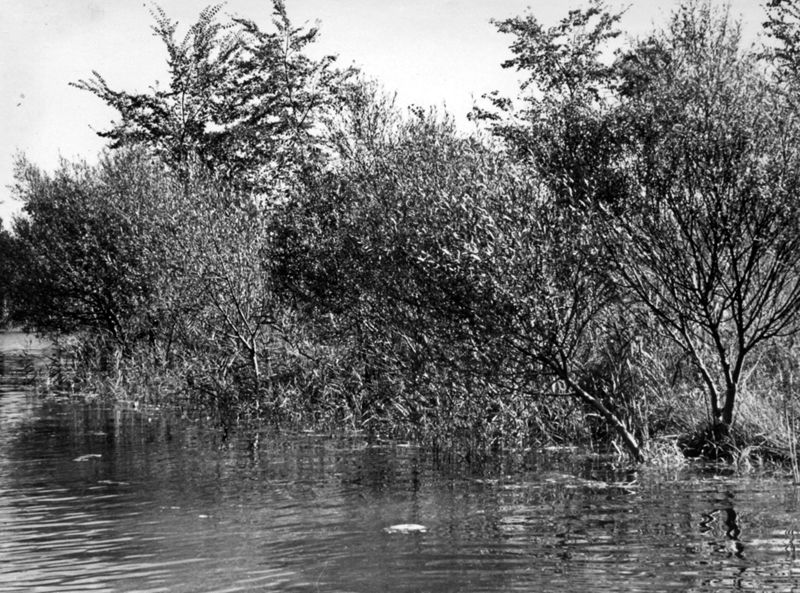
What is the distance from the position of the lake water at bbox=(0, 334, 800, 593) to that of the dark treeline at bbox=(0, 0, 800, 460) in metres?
1.42

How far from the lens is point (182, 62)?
39125mm

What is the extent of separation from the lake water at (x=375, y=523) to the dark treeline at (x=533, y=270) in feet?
4.65

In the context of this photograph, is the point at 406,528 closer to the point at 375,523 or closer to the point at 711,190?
the point at 375,523

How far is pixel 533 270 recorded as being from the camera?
1438 centimetres

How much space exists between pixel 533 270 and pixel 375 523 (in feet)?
15.0

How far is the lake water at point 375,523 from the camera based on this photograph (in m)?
9.08

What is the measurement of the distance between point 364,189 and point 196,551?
11.8 m

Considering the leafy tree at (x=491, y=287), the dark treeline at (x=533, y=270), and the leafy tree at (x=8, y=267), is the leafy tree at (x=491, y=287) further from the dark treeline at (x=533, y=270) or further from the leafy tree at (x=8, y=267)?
the leafy tree at (x=8, y=267)

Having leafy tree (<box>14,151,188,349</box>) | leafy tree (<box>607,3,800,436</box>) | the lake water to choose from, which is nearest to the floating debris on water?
the lake water

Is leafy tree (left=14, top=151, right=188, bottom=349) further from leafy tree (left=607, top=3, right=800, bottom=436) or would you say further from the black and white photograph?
leafy tree (left=607, top=3, right=800, bottom=436)

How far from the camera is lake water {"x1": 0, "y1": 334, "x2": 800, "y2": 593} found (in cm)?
908

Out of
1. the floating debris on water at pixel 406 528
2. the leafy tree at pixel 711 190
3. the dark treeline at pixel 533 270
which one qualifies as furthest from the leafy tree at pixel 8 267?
the floating debris on water at pixel 406 528

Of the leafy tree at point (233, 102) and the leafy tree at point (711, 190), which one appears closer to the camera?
the leafy tree at point (711, 190)

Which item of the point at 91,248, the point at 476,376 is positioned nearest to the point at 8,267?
the point at 91,248
